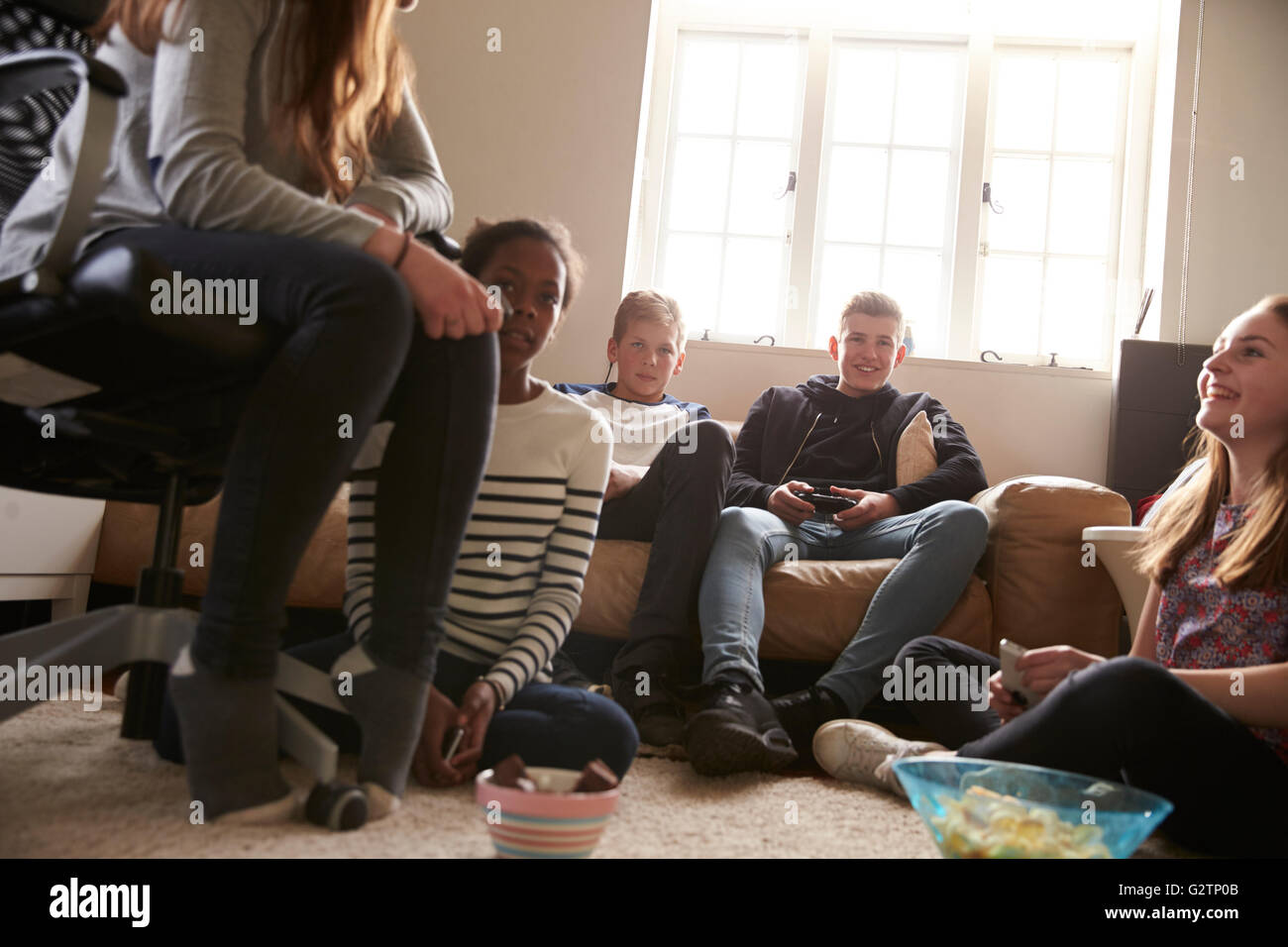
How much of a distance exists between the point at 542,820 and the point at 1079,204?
3225mm

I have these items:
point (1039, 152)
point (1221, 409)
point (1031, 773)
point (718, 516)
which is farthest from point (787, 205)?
point (1031, 773)

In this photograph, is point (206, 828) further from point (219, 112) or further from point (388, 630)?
point (219, 112)

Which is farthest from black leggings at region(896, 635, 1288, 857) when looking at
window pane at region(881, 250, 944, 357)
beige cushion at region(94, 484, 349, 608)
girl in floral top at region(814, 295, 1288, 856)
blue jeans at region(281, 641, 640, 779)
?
window pane at region(881, 250, 944, 357)

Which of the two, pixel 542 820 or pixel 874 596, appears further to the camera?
pixel 874 596

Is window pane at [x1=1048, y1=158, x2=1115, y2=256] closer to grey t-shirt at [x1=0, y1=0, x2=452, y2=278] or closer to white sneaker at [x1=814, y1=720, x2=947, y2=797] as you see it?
white sneaker at [x1=814, y1=720, x2=947, y2=797]

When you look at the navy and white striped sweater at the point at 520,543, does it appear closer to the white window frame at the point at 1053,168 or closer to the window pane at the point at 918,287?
the window pane at the point at 918,287

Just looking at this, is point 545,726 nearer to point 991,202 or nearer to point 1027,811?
point 1027,811

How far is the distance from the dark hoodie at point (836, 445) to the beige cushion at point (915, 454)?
16 mm

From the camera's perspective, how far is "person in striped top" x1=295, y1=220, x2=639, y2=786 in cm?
109

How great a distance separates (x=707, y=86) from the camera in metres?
3.39

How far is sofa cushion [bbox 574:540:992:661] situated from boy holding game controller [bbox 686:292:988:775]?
2.3 inches

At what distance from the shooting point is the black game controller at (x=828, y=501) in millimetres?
2041

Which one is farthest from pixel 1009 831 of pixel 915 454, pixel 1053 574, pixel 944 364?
pixel 944 364
